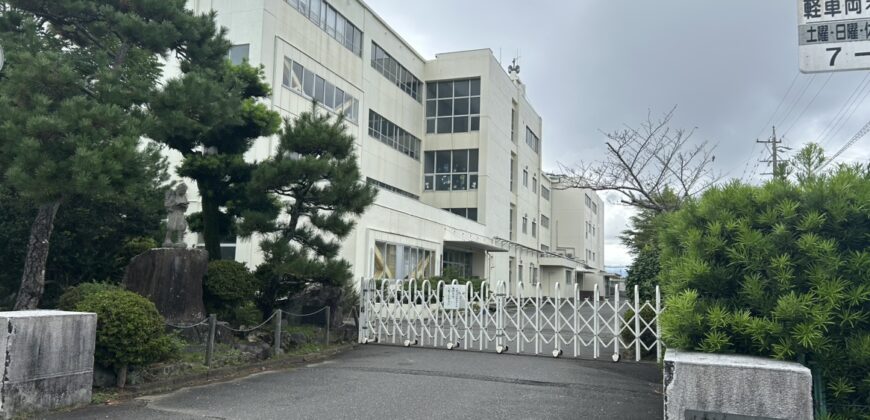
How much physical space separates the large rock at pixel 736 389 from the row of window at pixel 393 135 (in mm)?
25530

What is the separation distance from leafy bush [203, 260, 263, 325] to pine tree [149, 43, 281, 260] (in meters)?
1.84

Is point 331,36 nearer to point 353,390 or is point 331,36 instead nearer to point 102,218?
point 102,218

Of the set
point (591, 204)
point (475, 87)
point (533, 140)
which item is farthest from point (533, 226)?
point (591, 204)

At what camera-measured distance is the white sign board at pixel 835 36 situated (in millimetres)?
5430

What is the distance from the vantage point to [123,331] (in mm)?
7742

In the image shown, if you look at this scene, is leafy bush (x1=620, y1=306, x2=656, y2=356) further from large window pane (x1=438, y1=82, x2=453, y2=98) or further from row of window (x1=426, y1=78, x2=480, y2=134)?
large window pane (x1=438, y1=82, x2=453, y2=98)

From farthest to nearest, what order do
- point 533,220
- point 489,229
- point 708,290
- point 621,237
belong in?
point 621,237
point 533,220
point 489,229
point 708,290

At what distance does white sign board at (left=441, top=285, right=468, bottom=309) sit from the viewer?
14.8m

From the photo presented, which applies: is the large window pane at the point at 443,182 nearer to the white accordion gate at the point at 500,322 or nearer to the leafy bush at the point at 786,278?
the white accordion gate at the point at 500,322

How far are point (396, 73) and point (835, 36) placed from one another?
27.9 meters

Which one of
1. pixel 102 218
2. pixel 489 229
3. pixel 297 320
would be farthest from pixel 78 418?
pixel 489 229

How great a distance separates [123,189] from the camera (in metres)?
8.64

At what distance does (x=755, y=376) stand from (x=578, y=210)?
63.4 m

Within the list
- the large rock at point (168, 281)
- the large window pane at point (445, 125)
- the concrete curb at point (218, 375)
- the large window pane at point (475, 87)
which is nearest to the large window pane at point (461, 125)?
the large window pane at point (445, 125)
